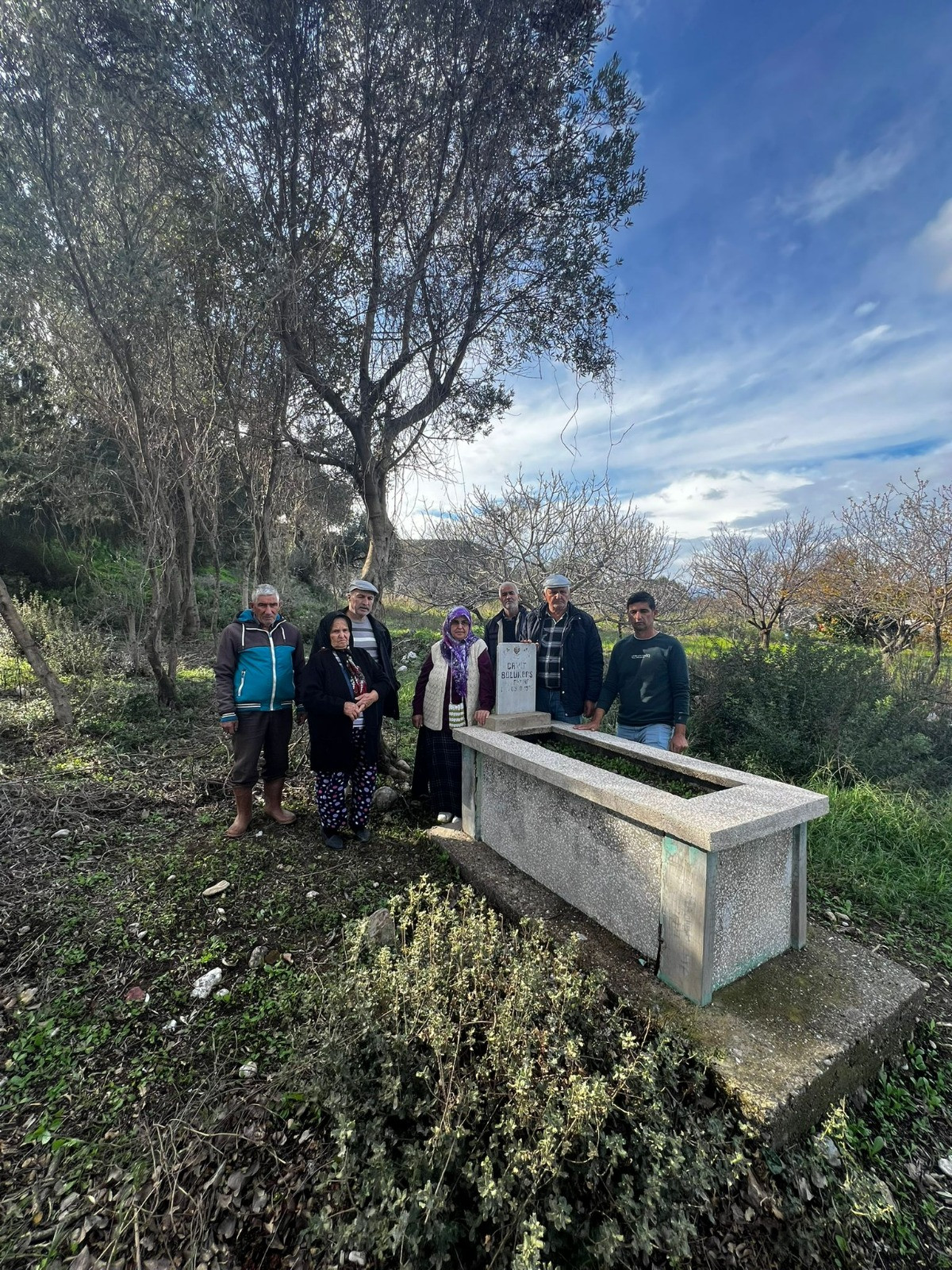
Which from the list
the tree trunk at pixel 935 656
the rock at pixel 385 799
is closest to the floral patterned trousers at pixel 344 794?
the rock at pixel 385 799

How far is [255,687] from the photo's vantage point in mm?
3562


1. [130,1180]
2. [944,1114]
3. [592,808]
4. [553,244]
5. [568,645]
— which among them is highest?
[553,244]

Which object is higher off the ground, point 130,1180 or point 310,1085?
point 310,1085

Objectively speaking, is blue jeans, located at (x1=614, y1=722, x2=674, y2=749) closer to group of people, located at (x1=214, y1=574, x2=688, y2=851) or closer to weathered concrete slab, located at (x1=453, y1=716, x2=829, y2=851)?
group of people, located at (x1=214, y1=574, x2=688, y2=851)

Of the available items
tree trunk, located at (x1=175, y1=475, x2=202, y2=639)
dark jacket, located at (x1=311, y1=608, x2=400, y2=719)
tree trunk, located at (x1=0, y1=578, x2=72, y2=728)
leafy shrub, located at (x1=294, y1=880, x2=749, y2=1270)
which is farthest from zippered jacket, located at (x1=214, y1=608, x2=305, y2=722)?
tree trunk, located at (x1=175, y1=475, x2=202, y2=639)

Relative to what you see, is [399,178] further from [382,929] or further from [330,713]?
[382,929]

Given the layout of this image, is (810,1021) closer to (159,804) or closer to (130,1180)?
(130,1180)

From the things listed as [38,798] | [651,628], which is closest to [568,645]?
[651,628]

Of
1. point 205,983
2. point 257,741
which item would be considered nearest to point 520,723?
point 257,741

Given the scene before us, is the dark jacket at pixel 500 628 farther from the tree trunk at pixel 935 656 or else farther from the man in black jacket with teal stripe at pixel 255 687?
the tree trunk at pixel 935 656

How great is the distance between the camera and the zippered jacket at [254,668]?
11.4 feet

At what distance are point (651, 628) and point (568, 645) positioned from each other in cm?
63

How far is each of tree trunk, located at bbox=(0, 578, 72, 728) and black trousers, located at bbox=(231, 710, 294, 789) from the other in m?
3.18

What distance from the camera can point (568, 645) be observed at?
4.07 m
